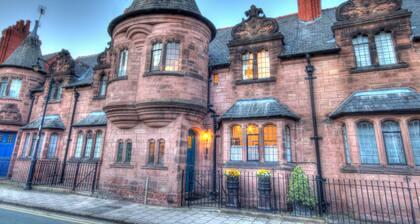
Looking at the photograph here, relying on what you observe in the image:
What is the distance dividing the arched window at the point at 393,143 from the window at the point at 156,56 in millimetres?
11498

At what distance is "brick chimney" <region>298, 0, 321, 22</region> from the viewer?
51.8 ft

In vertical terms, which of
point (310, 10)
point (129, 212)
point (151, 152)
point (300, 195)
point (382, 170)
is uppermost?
point (310, 10)

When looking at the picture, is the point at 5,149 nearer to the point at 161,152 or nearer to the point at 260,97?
the point at 161,152

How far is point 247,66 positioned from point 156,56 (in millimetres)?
5457

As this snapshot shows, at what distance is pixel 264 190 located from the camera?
31.7 feet

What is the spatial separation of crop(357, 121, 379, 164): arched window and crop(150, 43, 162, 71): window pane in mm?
10678

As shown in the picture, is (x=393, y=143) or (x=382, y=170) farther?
(x=393, y=143)

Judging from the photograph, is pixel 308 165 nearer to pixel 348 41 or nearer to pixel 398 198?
pixel 398 198

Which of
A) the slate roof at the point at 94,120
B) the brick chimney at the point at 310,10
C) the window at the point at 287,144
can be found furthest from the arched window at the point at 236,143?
the brick chimney at the point at 310,10

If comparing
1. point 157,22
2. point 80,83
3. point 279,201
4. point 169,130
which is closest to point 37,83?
point 80,83

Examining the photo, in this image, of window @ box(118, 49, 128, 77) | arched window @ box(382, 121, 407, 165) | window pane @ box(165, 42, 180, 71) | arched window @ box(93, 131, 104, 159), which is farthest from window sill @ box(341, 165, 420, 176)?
arched window @ box(93, 131, 104, 159)

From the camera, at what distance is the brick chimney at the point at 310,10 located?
51.8ft

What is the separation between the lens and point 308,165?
36.1 ft

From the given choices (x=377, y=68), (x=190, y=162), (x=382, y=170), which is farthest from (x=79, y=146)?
(x=377, y=68)
